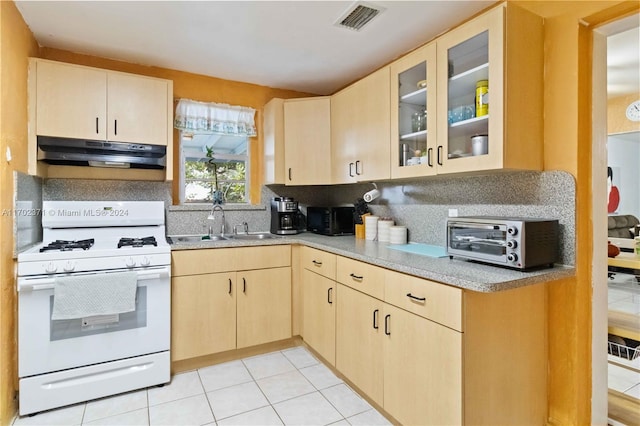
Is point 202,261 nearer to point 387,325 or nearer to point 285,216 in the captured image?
point 285,216

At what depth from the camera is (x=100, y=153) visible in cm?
252

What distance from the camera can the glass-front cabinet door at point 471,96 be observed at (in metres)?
1.65

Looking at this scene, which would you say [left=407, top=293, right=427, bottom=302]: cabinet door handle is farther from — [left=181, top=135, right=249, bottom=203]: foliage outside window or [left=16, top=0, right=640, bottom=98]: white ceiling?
[left=181, top=135, right=249, bottom=203]: foliage outside window

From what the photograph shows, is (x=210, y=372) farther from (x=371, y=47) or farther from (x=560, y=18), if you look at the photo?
(x=560, y=18)

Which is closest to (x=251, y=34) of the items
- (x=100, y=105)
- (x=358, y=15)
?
(x=358, y=15)

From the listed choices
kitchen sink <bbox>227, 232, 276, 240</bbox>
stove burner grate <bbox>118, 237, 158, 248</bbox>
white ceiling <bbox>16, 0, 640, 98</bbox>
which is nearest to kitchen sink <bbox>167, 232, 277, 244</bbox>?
kitchen sink <bbox>227, 232, 276, 240</bbox>

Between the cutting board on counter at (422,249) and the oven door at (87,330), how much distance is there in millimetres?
1624

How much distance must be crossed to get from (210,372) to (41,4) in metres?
2.63

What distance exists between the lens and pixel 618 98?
4.05 meters

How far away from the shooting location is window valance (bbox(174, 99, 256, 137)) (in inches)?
120

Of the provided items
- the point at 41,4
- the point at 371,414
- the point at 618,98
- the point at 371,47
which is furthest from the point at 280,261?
the point at 618,98

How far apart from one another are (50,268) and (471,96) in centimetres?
261

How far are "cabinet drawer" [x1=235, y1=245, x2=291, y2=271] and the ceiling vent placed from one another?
1.72 metres

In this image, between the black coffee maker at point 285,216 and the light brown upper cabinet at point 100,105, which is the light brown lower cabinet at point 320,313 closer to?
Result: the black coffee maker at point 285,216
